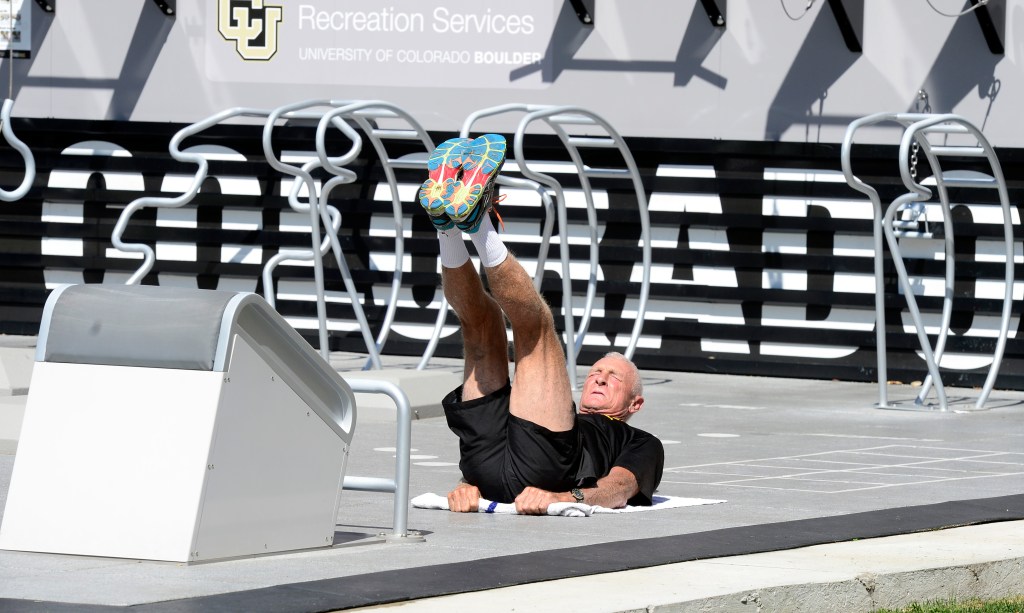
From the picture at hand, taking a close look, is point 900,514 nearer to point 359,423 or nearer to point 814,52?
point 359,423

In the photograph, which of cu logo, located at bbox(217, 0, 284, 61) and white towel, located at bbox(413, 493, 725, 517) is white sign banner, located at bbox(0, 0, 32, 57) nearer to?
cu logo, located at bbox(217, 0, 284, 61)

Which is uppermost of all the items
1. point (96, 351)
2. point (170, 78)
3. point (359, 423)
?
point (170, 78)

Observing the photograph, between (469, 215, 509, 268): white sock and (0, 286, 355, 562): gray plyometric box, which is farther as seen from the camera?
(469, 215, 509, 268): white sock

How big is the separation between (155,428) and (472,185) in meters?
1.51

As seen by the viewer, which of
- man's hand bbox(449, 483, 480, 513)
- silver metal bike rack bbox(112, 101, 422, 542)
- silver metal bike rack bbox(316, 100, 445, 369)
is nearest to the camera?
silver metal bike rack bbox(112, 101, 422, 542)

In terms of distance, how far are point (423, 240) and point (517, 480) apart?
8.37 metres

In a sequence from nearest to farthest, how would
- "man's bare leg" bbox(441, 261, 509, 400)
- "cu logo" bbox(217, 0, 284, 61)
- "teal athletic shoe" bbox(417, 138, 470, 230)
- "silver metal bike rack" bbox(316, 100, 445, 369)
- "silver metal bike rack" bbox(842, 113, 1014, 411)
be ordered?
"teal athletic shoe" bbox(417, 138, 470, 230) < "man's bare leg" bbox(441, 261, 509, 400) < "silver metal bike rack" bbox(842, 113, 1014, 411) < "silver metal bike rack" bbox(316, 100, 445, 369) < "cu logo" bbox(217, 0, 284, 61)

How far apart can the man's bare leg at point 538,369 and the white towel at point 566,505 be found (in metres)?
0.31

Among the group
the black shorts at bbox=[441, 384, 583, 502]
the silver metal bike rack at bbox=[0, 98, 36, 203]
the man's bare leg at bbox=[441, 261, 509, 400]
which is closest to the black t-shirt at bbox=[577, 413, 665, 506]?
the black shorts at bbox=[441, 384, 583, 502]

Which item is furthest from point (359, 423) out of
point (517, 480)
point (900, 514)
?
point (900, 514)

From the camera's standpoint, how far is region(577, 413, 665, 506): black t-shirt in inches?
290

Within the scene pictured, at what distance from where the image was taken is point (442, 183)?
21.5ft

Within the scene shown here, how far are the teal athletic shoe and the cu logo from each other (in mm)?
9348

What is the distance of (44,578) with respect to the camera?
5.36 m
